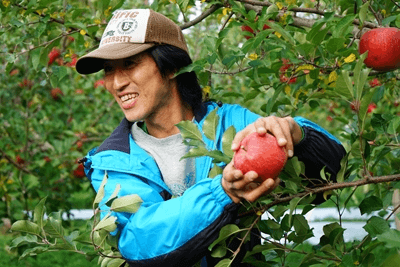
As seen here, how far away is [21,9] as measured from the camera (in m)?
2.53

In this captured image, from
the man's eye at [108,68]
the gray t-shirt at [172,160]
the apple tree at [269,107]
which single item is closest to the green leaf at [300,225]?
the apple tree at [269,107]

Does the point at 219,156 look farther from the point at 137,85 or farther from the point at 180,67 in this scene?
the point at 180,67

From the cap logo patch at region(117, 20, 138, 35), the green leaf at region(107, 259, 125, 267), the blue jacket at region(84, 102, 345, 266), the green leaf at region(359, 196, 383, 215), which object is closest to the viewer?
the blue jacket at region(84, 102, 345, 266)

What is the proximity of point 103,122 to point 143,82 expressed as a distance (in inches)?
138

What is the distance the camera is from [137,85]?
1.78 meters

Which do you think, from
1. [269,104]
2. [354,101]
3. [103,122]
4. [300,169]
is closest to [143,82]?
[269,104]

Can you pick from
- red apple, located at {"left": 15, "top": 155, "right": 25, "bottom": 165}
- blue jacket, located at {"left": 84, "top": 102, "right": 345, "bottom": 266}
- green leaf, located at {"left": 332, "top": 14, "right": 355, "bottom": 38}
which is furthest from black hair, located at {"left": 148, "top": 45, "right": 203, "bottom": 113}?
red apple, located at {"left": 15, "top": 155, "right": 25, "bottom": 165}

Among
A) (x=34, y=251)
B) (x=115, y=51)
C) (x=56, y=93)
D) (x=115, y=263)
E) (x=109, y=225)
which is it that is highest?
(x=115, y=51)

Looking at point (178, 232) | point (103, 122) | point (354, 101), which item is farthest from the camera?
point (103, 122)

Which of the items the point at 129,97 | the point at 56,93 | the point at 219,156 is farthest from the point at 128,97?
the point at 56,93

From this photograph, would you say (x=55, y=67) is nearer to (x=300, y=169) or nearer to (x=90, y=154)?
(x=90, y=154)

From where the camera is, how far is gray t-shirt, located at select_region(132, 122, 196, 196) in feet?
5.80

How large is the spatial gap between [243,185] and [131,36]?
2.39 feet

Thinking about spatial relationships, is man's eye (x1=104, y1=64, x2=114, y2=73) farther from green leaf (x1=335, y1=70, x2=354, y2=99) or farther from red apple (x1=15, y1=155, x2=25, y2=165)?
red apple (x1=15, y1=155, x2=25, y2=165)
